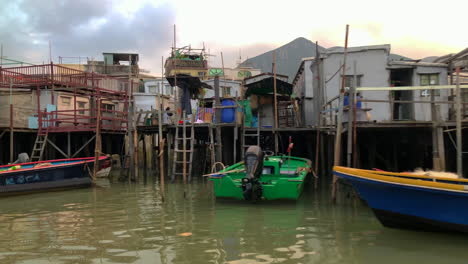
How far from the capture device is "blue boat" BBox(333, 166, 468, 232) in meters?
6.09

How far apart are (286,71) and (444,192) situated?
8233cm

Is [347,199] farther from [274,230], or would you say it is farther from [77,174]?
[77,174]

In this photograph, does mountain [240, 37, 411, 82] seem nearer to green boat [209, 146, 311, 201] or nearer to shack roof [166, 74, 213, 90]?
shack roof [166, 74, 213, 90]

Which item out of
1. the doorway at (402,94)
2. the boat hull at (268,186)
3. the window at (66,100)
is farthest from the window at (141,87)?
the boat hull at (268,186)

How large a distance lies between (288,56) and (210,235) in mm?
99041

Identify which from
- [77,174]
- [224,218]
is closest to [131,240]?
[224,218]

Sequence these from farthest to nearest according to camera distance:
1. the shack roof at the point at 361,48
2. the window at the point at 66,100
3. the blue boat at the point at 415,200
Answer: the window at the point at 66,100 → the shack roof at the point at 361,48 → the blue boat at the point at 415,200

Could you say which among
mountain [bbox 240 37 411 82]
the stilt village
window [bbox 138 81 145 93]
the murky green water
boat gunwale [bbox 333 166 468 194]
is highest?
mountain [bbox 240 37 411 82]

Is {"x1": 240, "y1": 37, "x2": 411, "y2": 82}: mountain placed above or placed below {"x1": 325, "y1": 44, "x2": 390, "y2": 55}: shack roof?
above

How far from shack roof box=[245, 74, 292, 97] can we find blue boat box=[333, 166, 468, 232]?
11545 mm

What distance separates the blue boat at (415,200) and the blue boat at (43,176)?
11.3 m

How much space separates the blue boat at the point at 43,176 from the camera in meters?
12.5

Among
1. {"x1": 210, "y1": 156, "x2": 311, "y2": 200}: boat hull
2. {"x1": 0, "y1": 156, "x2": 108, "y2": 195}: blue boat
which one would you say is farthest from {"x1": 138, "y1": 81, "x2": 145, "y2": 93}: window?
{"x1": 210, "y1": 156, "x2": 311, "y2": 200}: boat hull

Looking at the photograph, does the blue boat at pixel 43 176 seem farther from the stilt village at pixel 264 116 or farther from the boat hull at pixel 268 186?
the boat hull at pixel 268 186
